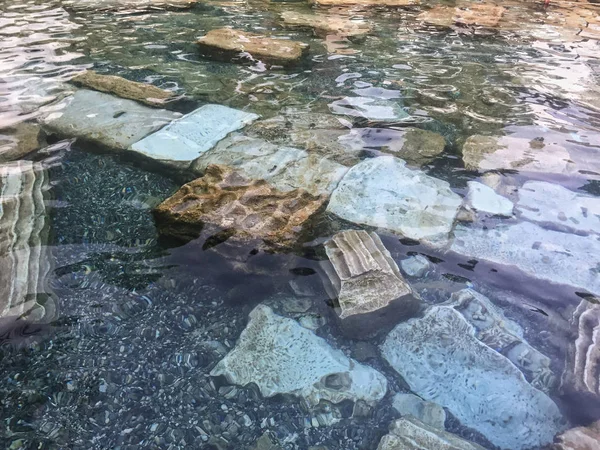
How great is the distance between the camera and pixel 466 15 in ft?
26.4

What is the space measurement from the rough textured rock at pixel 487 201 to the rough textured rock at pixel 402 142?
54cm

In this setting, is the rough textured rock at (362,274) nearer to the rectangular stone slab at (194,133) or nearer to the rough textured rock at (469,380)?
the rough textured rock at (469,380)

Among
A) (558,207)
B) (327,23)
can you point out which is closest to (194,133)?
(558,207)

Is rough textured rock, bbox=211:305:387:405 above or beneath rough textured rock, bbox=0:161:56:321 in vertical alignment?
beneath

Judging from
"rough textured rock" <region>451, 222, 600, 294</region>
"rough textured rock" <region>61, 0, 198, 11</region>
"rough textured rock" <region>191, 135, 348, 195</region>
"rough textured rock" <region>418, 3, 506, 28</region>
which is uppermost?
"rough textured rock" <region>61, 0, 198, 11</region>

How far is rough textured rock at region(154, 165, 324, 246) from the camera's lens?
9.02 ft

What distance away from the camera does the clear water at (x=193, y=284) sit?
79.0 inches

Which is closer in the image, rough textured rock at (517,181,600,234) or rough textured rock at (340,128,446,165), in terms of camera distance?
rough textured rock at (517,181,600,234)

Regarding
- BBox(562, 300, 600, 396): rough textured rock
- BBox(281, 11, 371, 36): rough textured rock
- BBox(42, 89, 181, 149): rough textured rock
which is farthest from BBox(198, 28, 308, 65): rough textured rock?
BBox(562, 300, 600, 396): rough textured rock

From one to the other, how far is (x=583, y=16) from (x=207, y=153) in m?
8.60

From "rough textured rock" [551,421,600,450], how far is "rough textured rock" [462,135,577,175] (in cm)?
221

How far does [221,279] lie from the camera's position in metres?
2.69

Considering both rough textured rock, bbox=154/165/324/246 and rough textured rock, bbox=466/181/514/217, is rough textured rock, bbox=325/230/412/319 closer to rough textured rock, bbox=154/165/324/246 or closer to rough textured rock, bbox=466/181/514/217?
rough textured rock, bbox=154/165/324/246

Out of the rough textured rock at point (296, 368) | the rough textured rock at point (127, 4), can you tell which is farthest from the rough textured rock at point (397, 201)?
the rough textured rock at point (127, 4)
